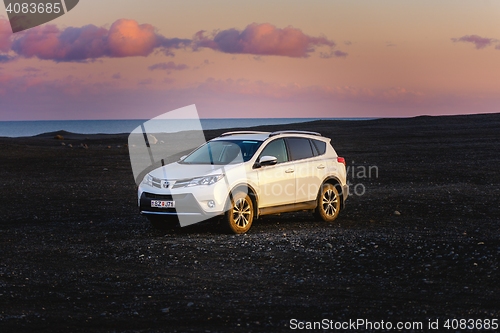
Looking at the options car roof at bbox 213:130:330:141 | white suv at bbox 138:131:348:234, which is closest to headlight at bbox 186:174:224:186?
white suv at bbox 138:131:348:234

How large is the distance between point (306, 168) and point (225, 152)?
1.73 meters

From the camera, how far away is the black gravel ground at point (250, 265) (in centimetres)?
764

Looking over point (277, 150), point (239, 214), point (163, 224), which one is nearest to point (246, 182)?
point (239, 214)

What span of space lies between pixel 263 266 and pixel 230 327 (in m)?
3.10

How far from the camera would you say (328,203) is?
14852 millimetres

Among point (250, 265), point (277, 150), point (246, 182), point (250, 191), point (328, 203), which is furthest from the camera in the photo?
point (328, 203)

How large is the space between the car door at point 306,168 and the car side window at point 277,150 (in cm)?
15

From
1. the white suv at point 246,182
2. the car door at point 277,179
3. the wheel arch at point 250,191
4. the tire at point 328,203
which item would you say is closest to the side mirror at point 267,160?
the white suv at point 246,182

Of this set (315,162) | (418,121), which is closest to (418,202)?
(315,162)

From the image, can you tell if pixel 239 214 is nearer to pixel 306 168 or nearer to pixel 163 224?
pixel 163 224

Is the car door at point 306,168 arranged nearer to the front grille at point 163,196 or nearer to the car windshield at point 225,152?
the car windshield at point 225,152

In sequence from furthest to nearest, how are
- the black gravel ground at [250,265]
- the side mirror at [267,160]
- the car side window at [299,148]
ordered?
1. the car side window at [299,148]
2. the side mirror at [267,160]
3. the black gravel ground at [250,265]

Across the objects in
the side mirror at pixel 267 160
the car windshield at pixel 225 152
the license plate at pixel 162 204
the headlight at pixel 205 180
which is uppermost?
the car windshield at pixel 225 152

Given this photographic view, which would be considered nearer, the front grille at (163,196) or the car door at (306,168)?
the front grille at (163,196)
